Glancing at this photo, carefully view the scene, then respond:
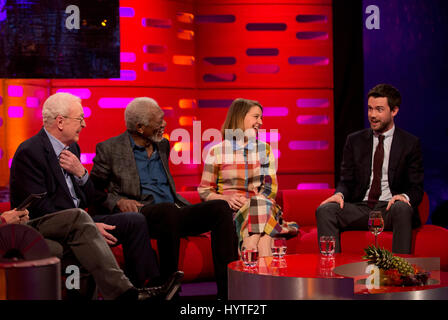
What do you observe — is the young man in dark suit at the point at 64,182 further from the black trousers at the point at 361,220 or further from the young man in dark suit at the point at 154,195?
the black trousers at the point at 361,220

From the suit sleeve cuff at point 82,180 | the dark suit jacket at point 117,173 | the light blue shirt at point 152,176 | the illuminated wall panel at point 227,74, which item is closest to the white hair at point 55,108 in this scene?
the suit sleeve cuff at point 82,180

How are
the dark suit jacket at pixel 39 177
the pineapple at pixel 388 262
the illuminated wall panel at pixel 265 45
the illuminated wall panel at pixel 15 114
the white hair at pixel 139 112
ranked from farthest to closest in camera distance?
1. the illuminated wall panel at pixel 265 45
2. the illuminated wall panel at pixel 15 114
3. the white hair at pixel 139 112
4. the dark suit jacket at pixel 39 177
5. the pineapple at pixel 388 262

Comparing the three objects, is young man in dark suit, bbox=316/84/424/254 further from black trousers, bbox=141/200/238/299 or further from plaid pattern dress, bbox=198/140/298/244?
black trousers, bbox=141/200/238/299

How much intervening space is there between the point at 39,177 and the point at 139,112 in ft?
3.33

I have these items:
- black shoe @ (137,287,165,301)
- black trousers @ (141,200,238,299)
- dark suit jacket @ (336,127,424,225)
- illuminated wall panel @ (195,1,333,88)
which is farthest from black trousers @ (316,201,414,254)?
illuminated wall panel @ (195,1,333,88)

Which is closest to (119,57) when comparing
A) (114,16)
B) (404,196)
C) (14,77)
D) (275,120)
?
(114,16)

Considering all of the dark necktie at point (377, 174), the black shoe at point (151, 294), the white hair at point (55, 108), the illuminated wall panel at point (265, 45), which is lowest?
the black shoe at point (151, 294)

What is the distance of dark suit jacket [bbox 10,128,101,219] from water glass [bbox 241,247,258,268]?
1120mm

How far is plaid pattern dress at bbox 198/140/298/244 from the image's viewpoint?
4547 mm

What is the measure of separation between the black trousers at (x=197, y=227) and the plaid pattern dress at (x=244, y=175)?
37 centimetres

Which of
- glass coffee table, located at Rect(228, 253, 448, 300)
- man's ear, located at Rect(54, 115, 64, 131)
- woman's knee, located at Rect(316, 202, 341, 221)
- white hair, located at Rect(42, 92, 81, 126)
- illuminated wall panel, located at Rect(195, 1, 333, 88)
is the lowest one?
glass coffee table, located at Rect(228, 253, 448, 300)

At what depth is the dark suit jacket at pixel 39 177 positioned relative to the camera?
3584 millimetres

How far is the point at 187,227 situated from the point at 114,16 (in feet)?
6.45

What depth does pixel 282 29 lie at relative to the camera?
603 centimetres
